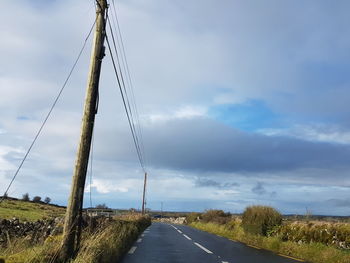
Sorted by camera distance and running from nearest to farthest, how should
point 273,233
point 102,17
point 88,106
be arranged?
point 88,106
point 102,17
point 273,233

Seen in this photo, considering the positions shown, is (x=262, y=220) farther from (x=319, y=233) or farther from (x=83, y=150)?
(x=83, y=150)

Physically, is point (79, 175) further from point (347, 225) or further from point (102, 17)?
point (347, 225)

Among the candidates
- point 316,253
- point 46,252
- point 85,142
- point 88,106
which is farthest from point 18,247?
point 316,253

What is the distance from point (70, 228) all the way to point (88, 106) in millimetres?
2815

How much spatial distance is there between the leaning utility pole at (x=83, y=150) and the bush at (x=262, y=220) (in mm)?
15299

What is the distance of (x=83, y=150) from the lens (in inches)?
375

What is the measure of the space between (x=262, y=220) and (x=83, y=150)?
16054mm

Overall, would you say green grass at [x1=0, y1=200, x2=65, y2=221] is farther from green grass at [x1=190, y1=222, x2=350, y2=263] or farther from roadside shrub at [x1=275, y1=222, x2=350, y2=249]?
roadside shrub at [x1=275, y1=222, x2=350, y2=249]

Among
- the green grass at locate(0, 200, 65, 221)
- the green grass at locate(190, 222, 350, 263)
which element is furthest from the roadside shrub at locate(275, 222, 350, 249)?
the green grass at locate(0, 200, 65, 221)

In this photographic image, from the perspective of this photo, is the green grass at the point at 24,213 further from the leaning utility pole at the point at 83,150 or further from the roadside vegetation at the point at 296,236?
the leaning utility pole at the point at 83,150

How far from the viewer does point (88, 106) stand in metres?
9.87

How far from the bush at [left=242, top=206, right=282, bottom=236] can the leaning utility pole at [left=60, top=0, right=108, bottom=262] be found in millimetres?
15299

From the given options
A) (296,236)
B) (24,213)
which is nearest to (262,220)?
(296,236)

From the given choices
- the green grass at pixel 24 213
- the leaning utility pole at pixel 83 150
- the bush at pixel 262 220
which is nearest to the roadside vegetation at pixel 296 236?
the bush at pixel 262 220
